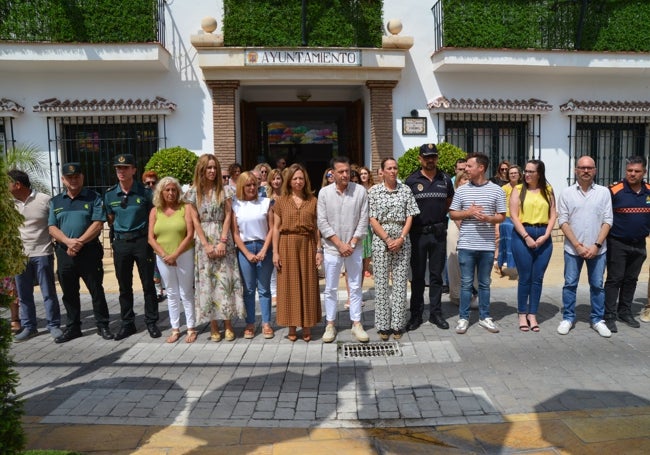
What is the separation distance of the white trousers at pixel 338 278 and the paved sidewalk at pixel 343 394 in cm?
36

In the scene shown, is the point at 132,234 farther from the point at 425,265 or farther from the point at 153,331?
the point at 425,265

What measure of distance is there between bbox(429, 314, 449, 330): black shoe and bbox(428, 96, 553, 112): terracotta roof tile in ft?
24.7

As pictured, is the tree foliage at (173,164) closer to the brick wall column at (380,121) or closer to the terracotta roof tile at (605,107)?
the brick wall column at (380,121)

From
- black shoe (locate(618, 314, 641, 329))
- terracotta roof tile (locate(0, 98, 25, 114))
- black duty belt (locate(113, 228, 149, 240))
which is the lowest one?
black shoe (locate(618, 314, 641, 329))

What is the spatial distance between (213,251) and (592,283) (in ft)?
14.1

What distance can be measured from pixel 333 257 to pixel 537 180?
2517mm

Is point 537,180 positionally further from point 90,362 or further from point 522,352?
point 90,362

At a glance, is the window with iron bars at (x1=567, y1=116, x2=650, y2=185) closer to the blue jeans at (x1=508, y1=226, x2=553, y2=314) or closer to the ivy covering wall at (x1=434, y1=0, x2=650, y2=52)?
the ivy covering wall at (x1=434, y1=0, x2=650, y2=52)

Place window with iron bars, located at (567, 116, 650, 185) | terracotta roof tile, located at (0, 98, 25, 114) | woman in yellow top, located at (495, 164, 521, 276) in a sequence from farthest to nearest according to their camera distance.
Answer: window with iron bars, located at (567, 116, 650, 185)
terracotta roof tile, located at (0, 98, 25, 114)
woman in yellow top, located at (495, 164, 521, 276)

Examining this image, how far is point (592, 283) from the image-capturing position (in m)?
6.11

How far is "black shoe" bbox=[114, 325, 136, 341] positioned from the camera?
610cm

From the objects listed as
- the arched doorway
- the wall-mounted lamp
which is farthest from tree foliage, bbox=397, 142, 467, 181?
the wall-mounted lamp

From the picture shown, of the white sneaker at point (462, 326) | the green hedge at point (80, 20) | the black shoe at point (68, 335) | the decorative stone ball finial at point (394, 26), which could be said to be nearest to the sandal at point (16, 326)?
the black shoe at point (68, 335)

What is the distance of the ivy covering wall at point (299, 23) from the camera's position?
40.2 feet
